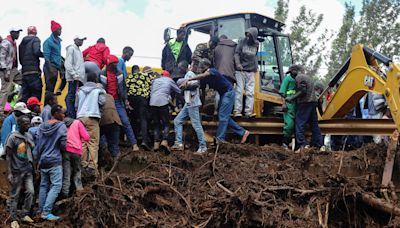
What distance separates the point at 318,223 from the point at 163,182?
8.37 ft

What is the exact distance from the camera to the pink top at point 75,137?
25.0 ft

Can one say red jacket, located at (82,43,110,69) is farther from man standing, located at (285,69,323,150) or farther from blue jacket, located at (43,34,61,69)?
man standing, located at (285,69,323,150)

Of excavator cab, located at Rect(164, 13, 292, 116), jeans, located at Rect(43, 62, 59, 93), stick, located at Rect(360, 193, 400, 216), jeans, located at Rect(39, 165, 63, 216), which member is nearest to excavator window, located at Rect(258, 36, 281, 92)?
excavator cab, located at Rect(164, 13, 292, 116)

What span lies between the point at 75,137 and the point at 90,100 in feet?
3.80

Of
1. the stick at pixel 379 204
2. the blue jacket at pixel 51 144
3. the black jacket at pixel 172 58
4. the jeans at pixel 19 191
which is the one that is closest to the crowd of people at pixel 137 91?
the black jacket at pixel 172 58

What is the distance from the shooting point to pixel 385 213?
284 inches

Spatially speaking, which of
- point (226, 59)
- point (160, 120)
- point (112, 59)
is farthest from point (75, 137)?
point (226, 59)

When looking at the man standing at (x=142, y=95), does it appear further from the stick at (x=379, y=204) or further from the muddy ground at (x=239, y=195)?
the stick at (x=379, y=204)

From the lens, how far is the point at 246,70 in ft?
34.1

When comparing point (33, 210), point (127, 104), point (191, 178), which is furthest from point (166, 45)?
point (33, 210)

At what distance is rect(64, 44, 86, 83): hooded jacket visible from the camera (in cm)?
958

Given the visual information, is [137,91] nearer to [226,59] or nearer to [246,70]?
[226,59]

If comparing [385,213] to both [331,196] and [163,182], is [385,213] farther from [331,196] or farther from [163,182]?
[163,182]

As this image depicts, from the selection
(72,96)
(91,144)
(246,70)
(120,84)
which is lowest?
(91,144)
